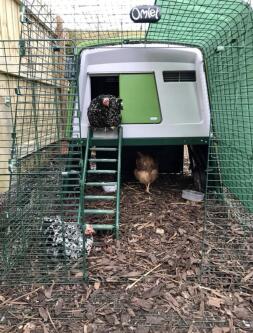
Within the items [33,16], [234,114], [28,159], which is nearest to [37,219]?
[28,159]

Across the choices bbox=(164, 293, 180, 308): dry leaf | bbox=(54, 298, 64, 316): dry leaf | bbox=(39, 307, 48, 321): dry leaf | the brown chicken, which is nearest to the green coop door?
the brown chicken

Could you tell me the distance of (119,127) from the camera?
4434 mm

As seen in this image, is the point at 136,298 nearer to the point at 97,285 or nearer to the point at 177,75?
the point at 97,285

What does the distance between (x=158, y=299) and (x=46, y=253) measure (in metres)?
0.94

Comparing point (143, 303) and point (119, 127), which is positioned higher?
point (119, 127)

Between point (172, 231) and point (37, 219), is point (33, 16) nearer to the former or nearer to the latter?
point (37, 219)

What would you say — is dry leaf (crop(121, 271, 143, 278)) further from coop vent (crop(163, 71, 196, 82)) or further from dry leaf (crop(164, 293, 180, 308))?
coop vent (crop(163, 71, 196, 82))

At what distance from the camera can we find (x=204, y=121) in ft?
14.6

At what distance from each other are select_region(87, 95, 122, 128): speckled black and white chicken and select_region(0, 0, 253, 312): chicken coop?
0.18 metres

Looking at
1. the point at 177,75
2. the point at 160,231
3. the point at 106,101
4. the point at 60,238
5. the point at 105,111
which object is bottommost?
the point at 160,231

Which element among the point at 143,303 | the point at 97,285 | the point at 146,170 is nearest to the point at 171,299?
the point at 143,303

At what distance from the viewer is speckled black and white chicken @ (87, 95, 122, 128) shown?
4.20m

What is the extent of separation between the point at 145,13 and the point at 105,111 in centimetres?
150

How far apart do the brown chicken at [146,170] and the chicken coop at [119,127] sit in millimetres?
420
